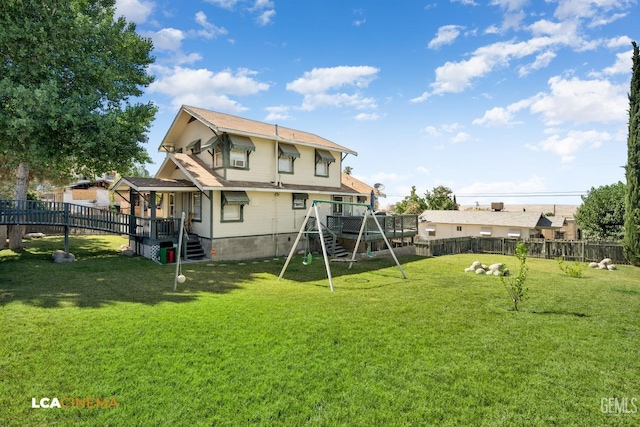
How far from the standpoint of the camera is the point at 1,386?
4.88m

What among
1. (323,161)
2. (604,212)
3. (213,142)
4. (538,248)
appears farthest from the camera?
(604,212)

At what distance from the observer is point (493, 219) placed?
35.3 meters

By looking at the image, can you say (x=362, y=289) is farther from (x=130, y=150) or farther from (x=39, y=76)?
(x=39, y=76)

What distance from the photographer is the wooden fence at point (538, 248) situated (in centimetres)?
2164

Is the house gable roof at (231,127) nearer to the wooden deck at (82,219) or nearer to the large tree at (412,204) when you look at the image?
the wooden deck at (82,219)

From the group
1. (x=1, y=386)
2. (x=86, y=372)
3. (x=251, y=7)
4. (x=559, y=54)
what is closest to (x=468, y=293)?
(x=86, y=372)

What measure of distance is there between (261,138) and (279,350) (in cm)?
1526

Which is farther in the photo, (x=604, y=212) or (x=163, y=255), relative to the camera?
(x=604, y=212)

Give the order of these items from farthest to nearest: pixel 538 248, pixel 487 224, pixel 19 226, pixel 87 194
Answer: pixel 87 194, pixel 487 224, pixel 538 248, pixel 19 226

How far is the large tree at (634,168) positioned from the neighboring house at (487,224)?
34.1 feet

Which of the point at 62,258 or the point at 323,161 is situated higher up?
the point at 323,161

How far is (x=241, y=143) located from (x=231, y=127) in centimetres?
104

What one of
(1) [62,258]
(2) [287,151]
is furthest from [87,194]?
(2) [287,151]

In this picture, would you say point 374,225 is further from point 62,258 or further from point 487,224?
point 487,224
